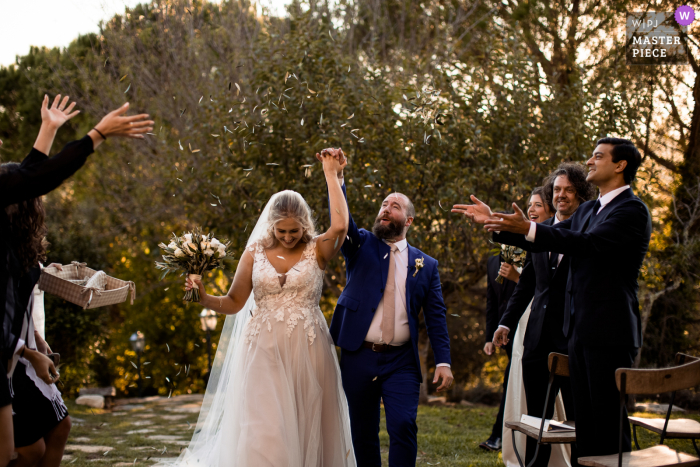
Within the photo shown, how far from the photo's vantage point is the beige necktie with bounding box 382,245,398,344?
13.3 feet

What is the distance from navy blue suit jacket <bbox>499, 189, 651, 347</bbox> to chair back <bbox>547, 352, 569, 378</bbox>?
1.53ft

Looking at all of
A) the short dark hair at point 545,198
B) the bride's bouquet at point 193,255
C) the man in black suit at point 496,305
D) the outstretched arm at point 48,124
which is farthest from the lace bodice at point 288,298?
the man in black suit at point 496,305

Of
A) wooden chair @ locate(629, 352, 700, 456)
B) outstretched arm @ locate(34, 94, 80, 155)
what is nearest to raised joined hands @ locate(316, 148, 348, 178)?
outstretched arm @ locate(34, 94, 80, 155)

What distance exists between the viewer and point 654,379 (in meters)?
2.89

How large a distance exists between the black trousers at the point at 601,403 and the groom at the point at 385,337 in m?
0.98

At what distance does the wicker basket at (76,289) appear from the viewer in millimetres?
3535

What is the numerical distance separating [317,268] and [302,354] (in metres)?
0.58

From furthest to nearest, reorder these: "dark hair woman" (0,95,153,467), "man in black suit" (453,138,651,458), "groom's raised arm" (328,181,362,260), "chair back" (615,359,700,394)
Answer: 1. "groom's raised arm" (328,181,362,260)
2. "man in black suit" (453,138,651,458)
3. "chair back" (615,359,700,394)
4. "dark hair woman" (0,95,153,467)

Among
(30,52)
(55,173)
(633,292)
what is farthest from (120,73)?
(633,292)

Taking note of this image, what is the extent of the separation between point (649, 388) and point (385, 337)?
1.66m

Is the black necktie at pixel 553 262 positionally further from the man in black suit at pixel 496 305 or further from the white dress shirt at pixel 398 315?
the man in black suit at pixel 496 305

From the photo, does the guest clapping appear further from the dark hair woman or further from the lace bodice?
the dark hair woman

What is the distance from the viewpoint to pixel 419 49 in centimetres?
1162

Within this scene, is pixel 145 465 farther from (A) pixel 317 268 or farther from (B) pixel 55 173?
(B) pixel 55 173
